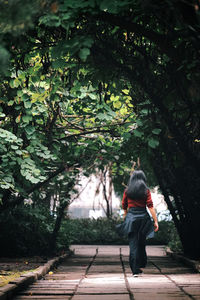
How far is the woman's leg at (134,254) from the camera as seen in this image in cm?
904

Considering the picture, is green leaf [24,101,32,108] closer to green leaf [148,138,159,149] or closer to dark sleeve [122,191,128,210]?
green leaf [148,138,159,149]

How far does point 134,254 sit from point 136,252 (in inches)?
2.2

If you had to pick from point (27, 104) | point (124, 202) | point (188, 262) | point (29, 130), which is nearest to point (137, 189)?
point (124, 202)

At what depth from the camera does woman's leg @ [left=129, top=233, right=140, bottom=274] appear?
9.04 metres

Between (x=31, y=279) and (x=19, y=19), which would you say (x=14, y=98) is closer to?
(x=31, y=279)

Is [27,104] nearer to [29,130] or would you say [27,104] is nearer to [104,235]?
[29,130]

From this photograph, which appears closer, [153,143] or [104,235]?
[153,143]

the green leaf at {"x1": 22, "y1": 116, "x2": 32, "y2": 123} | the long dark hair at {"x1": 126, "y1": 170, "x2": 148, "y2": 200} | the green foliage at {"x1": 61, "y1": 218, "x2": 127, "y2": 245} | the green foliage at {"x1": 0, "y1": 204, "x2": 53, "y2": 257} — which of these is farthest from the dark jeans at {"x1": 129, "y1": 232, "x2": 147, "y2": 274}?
the green foliage at {"x1": 61, "y1": 218, "x2": 127, "y2": 245}

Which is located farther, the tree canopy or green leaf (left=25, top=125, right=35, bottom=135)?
green leaf (left=25, top=125, right=35, bottom=135)

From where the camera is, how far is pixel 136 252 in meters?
9.14

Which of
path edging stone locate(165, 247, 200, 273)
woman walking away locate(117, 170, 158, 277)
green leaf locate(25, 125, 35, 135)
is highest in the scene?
green leaf locate(25, 125, 35, 135)

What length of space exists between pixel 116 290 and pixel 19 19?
15.4 ft

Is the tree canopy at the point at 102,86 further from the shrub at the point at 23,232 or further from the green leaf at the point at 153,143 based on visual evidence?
the shrub at the point at 23,232

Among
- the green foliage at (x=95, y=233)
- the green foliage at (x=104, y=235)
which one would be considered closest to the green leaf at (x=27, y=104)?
the green foliage at (x=104, y=235)
